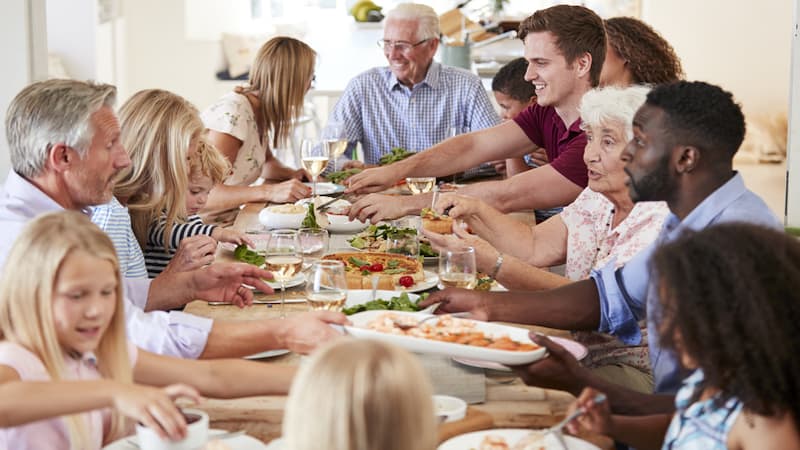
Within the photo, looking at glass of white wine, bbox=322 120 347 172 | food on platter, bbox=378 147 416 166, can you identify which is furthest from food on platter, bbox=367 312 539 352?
food on platter, bbox=378 147 416 166

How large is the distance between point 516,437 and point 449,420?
4.5 inches

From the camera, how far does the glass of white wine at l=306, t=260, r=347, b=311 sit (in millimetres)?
2074

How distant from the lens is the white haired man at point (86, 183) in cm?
202

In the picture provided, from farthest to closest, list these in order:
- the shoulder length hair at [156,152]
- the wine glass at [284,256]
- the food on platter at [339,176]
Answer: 1. the food on platter at [339,176]
2. the shoulder length hair at [156,152]
3. the wine glass at [284,256]

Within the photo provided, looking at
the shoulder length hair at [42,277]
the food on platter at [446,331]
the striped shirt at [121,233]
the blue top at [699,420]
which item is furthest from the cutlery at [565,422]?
the striped shirt at [121,233]

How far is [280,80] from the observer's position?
442 cm

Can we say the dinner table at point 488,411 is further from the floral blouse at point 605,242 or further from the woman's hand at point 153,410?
the floral blouse at point 605,242

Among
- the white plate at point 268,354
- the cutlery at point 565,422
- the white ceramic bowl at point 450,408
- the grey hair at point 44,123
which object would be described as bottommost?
the white plate at point 268,354

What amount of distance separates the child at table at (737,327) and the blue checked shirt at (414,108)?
3749 millimetres

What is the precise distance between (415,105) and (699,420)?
3.80 m

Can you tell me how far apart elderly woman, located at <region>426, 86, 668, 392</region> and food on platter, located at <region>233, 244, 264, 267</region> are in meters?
0.44

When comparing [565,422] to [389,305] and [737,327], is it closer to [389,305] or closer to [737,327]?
[737,327]

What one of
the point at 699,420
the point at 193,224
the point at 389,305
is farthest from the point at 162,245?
the point at 699,420

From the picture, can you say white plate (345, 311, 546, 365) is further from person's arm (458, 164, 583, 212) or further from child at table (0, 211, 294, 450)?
person's arm (458, 164, 583, 212)
